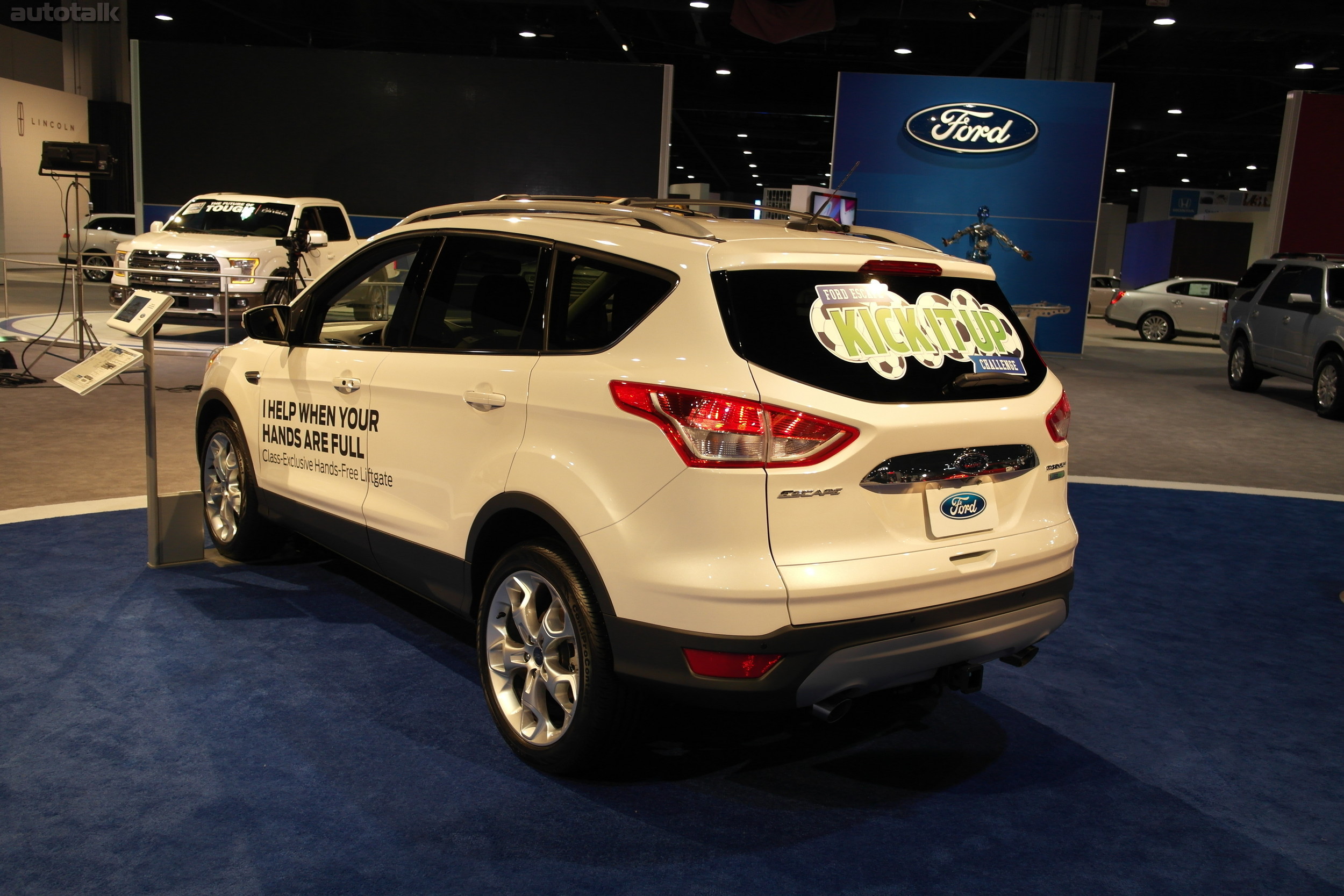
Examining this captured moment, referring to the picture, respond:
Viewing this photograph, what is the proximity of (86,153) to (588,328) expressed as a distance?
11463 mm

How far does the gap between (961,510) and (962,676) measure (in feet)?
1.63

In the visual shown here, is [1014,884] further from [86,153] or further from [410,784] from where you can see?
[86,153]

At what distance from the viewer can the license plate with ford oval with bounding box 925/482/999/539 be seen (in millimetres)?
2874

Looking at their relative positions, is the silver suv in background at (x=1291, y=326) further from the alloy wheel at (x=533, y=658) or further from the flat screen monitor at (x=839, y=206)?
the alloy wheel at (x=533, y=658)

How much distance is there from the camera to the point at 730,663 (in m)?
2.67

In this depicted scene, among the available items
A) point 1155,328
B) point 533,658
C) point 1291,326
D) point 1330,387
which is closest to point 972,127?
point 1291,326

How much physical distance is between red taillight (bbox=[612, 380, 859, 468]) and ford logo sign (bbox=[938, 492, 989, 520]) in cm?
41

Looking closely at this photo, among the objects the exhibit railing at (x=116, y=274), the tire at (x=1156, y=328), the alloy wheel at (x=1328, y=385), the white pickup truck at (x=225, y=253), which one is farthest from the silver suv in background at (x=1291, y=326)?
the exhibit railing at (x=116, y=274)

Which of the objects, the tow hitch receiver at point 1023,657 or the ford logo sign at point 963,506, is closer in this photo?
the ford logo sign at point 963,506

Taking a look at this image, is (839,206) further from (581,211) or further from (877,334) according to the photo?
(877,334)

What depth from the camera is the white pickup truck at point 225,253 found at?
1218 centimetres

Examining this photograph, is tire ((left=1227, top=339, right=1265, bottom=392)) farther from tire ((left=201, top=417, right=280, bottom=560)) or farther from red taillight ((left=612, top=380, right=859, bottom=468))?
red taillight ((left=612, top=380, right=859, bottom=468))

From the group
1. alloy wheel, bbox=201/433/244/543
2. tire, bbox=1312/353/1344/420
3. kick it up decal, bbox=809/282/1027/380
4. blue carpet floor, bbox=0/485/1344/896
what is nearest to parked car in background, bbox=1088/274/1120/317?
tire, bbox=1312/353/1344/420

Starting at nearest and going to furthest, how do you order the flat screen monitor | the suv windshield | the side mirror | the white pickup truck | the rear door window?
the side mirror → the white pickup truck → the suv windshield → the rear door window → the flat screen monitor
